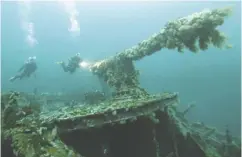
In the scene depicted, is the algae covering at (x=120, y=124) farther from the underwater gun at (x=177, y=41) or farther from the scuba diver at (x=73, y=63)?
the scuba diver at (x=73, y=63)

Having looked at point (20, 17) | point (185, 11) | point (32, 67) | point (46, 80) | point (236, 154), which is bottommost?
point (236, 154)

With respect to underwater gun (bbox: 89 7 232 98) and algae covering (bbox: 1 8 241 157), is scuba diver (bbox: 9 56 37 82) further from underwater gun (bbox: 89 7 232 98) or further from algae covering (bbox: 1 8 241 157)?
algae covering (bbox: 1 8 241 157)

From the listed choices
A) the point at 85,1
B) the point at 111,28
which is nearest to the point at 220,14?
the point at 85,1

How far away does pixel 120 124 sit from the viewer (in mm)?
4336

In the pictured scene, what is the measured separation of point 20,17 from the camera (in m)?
76.5

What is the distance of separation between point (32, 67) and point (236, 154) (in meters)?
10.0

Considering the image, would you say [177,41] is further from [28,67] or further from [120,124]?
[28,67]

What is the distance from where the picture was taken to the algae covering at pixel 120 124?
11.7 feet

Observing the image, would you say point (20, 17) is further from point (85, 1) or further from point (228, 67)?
point (228, 67)

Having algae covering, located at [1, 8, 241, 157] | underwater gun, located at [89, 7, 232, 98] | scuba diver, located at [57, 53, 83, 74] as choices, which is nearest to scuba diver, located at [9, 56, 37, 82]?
scuba diver, located at [57, 53, 83, 74]

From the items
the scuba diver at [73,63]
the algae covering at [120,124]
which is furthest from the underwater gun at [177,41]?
the scuba diver at [73,63]

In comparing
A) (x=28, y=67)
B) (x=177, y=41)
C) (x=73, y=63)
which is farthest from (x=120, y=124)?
(x=28, y=67)

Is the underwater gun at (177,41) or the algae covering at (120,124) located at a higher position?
the underwater gun at (177,41)

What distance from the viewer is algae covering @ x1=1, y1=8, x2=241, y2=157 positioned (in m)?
3.56
